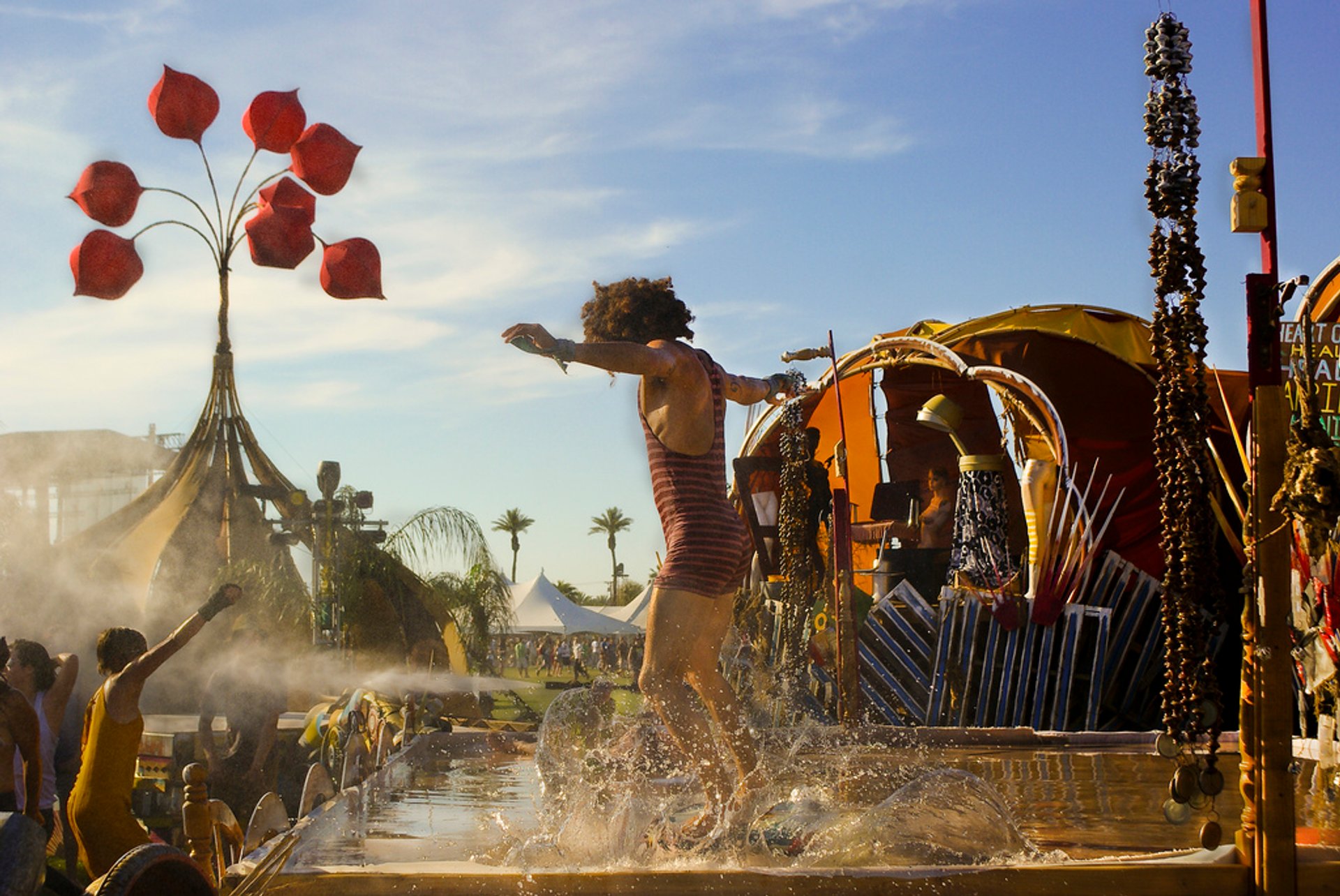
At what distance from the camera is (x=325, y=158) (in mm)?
10734

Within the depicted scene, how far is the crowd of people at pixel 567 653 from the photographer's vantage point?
35.2m

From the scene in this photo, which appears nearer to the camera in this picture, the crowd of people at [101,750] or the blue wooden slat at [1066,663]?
the crowd of people at [101,750]

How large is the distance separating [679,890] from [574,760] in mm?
1855

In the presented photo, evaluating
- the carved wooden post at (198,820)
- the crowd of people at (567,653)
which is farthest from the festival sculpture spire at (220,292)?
the crowd of people at (567,653)

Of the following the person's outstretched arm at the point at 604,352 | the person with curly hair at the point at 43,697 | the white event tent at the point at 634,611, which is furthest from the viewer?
the white event tent at the point at 634,611

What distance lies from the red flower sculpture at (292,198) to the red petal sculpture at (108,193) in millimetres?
1180

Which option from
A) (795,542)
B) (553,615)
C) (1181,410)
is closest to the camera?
(1181,410)

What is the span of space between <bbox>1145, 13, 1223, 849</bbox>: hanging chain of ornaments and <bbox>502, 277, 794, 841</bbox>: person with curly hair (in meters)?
1.33

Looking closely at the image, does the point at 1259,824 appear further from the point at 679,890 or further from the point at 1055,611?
the point at 1055,611

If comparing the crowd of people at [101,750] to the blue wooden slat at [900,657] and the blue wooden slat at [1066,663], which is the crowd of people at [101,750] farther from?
the blue wooden slat at [1066,663]

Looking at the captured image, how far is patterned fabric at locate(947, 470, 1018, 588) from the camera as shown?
31.3 ft

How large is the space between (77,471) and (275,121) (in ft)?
18.8

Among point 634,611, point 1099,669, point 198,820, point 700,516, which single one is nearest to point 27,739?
point 198,820

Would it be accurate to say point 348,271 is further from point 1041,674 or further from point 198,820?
point 198,820
